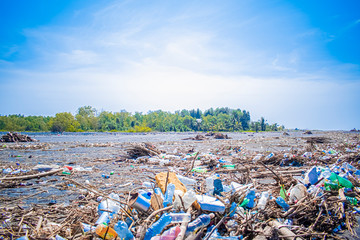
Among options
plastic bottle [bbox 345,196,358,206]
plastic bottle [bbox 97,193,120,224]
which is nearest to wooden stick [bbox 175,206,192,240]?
plastic bottle [bbox 97,193,120,224]

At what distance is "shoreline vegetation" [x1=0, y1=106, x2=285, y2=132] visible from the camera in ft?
238

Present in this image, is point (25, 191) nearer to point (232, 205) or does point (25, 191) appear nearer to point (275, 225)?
point (232, 205)

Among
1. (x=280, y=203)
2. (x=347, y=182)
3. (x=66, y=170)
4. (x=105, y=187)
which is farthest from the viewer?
(x=66, y=170)

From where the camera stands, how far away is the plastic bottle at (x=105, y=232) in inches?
68.1

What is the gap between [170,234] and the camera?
5.41ft

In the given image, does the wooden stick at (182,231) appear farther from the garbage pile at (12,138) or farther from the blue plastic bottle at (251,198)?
the garbage pile at (12,138)

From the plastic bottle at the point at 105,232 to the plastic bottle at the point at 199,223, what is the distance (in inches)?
27.7

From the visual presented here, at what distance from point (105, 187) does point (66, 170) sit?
2.20 meters

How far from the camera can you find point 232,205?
7.22ft

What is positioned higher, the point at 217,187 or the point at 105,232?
the point at 217,187

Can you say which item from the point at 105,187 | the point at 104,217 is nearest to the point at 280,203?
the point at 104,217

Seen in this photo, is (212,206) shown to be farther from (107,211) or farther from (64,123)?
(64,123)

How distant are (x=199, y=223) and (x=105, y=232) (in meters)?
0.89

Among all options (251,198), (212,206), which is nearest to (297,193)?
(251,198)
